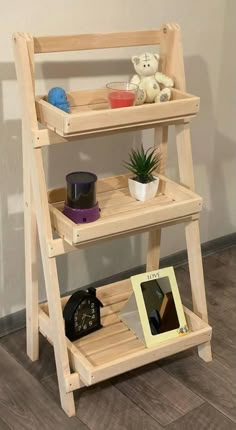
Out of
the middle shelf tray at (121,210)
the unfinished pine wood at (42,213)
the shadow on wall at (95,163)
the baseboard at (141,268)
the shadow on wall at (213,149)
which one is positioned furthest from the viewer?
the shadow on wall at (213,149)

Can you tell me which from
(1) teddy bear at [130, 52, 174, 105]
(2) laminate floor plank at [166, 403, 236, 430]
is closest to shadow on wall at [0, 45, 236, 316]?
(1) teddy bear at [130, 52, 174, 105]

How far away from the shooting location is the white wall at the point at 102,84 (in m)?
1.66

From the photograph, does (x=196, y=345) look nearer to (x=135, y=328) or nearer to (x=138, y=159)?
(x=135, y=328)

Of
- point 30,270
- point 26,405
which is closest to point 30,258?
point 30,270

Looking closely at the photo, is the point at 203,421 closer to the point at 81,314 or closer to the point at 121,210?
the point at 81,314

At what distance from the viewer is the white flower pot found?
5.24 feet

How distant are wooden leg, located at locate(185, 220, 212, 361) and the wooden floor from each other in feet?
0.16

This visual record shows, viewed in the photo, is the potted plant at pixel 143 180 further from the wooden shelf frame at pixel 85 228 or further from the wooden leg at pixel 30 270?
the wooden leg at pixel 30 270

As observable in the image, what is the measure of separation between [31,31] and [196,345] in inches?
37.9

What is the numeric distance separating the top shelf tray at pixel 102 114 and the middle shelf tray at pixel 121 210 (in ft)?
0.67

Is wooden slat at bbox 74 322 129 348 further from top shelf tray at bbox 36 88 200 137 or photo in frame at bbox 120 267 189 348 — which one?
top shelf tray at bbox 36 88 200 137

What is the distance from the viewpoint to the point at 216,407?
161 cm

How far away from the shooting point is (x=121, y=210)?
1.56 meters

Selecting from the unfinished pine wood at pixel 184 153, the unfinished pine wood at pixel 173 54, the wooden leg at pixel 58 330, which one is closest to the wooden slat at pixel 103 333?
the wooden leg at pixel 58 330
